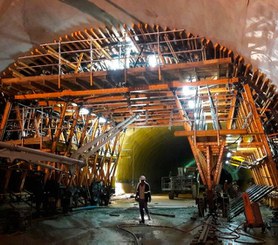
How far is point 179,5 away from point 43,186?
794 centimetres

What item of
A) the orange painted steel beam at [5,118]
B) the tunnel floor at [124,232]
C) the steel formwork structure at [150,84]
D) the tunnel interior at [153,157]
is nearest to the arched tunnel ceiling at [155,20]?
the steel formwork structure at [150,84]

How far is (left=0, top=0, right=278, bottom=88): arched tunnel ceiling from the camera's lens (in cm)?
759

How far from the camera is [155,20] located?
1009 centimetres

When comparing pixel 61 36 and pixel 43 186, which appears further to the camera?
pixel 43 186

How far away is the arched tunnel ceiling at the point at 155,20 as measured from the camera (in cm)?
759

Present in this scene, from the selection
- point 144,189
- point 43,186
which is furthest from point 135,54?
point 43,186

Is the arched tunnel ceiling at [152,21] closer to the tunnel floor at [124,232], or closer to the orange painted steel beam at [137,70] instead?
the orange painted steel beam at [137,70]

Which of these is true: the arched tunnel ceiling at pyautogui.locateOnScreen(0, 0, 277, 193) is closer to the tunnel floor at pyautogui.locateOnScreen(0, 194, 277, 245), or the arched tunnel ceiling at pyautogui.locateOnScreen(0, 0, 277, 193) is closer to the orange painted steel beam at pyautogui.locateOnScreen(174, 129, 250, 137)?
the orange painted steel beam at pyautogui.locateOnScreen(174, 129, 250, 137)

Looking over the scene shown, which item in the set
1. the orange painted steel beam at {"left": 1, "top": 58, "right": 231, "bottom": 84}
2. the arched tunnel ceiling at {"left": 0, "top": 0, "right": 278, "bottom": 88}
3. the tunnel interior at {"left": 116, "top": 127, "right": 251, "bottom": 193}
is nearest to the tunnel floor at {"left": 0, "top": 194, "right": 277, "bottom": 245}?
the arched tunnel ceiling at {"left": 0, "top": 0, "right": 278, "bottom": 88}

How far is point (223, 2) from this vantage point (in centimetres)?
771

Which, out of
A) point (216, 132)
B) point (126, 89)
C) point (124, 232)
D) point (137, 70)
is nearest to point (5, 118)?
point (126, 89)

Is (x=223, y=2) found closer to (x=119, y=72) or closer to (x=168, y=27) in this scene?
(x=168, y=27)

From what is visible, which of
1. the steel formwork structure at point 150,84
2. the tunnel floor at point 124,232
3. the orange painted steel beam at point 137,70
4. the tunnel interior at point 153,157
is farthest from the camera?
the tunnel interior at point 153,157

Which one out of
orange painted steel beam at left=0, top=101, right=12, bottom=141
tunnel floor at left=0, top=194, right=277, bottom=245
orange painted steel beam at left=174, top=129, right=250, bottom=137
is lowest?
tunnel floor at left=0, top=194, right=277, bottom=245
